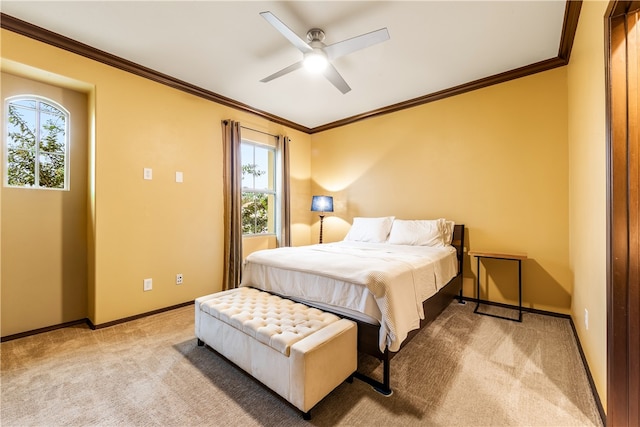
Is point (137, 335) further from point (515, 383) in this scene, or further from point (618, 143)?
point (618, 143)

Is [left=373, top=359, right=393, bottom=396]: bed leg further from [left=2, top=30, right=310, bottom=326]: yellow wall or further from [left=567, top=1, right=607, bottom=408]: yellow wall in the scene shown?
[left=2, top=30, right=310, bottom=326]: yellow wall

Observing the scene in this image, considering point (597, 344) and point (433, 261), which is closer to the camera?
point (597, 344)

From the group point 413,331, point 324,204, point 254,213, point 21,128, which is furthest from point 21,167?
point 413,331

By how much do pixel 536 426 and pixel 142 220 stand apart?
3.61 meters

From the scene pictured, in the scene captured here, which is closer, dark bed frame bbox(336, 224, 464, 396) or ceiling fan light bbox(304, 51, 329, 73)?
dark bed frame bbox(336, 224, 464, 396)

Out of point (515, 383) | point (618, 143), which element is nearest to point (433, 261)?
point (515, 383)

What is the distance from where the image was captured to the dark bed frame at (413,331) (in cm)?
175

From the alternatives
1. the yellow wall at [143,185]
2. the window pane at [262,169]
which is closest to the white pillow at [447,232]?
the window pane at [262,169]

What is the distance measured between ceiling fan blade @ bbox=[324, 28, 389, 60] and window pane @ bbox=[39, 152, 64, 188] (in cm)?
283

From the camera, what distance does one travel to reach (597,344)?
1.67 meters

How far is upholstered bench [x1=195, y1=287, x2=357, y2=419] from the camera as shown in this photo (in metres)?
1.50

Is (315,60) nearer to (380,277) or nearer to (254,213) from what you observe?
(380,277)

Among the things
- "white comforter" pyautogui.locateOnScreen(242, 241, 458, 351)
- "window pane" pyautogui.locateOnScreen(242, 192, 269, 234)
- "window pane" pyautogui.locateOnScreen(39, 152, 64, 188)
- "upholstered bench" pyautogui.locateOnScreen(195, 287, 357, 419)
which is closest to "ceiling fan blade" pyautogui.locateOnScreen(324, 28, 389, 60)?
"white comforter" pyautogui.locateOnScreen(242, 241, 458, 351)

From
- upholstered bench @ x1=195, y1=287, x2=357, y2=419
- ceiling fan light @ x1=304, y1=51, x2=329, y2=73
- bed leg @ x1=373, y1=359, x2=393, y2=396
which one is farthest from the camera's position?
ceiling fan light @ x1=304, y1=51, x2=329, y2=73
